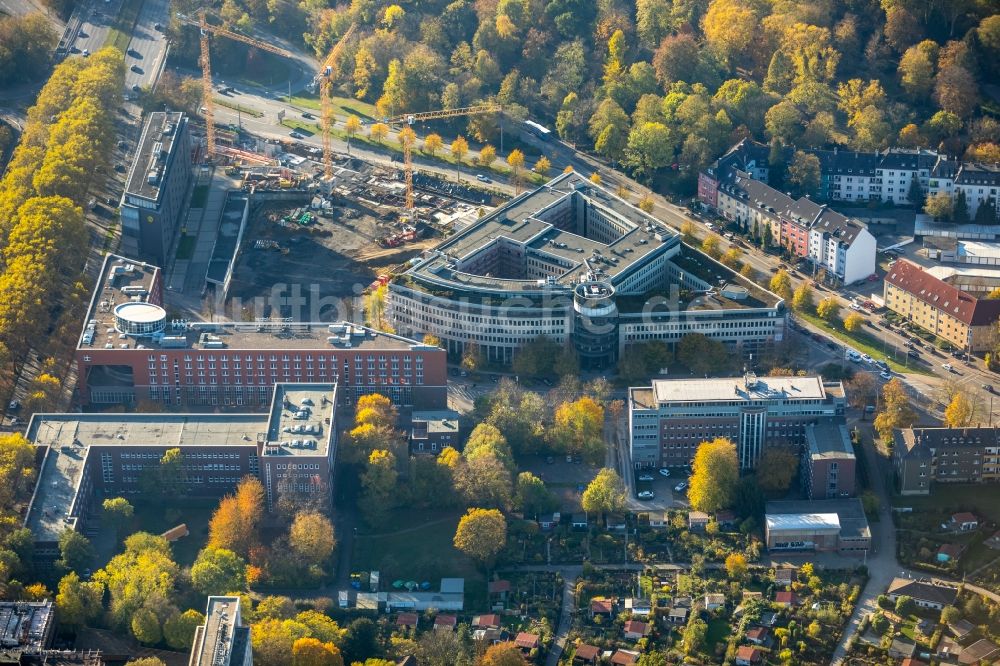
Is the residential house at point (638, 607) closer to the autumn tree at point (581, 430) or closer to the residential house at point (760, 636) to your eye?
the residential house at point (760, 636)

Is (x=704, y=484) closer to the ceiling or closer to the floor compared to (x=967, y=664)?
closer to the ceiling

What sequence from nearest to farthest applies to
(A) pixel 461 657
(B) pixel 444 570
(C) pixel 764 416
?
(A) pixel 461 657 < (B) pixel 444 570 < (C) pixel 764 416

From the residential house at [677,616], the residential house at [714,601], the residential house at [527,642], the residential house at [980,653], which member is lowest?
the residential house at [527,642]

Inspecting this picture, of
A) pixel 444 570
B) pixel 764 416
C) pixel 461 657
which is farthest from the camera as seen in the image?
pixel 764 416

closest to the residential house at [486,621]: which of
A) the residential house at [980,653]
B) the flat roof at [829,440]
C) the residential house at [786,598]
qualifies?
the residential house at [786,598]

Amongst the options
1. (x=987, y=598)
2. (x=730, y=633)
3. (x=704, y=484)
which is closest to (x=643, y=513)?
(x=704, y=484)

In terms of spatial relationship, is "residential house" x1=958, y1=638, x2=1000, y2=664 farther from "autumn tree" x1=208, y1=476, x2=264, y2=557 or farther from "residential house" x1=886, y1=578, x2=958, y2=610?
"autumn tree" x1=208, y1=476, x2=264, y2=557

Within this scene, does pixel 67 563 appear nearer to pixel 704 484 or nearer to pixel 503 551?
pixel 503 551

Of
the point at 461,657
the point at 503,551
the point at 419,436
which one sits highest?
the point at 419,436
